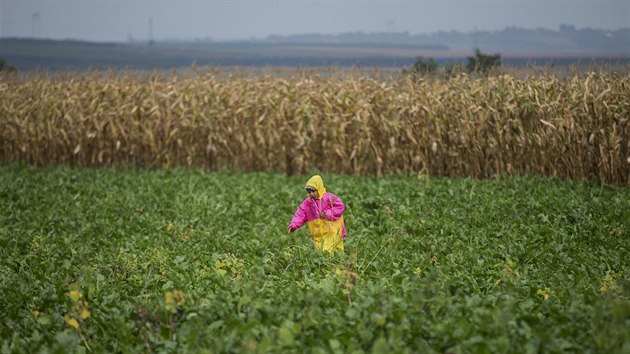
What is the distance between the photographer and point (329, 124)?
61.5ft

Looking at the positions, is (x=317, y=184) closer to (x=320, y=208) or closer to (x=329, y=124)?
(x=320, y=208)

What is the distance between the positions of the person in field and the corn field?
27.1 feet

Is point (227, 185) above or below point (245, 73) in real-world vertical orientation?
below

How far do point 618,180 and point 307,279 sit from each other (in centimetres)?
1073

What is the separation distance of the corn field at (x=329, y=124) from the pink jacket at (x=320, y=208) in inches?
326

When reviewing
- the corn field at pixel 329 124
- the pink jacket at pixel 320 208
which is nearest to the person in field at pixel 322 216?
the pink jacket at pixel 320 208

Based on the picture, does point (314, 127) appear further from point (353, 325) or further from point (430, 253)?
point (353, 325)

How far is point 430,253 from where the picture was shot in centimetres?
980

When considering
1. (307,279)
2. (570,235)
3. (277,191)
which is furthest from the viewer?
(277,191)

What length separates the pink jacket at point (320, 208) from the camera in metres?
9.63

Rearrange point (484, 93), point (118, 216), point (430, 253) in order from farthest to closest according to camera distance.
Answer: point (484, 93) < point (118, 216) < point (430, 253)

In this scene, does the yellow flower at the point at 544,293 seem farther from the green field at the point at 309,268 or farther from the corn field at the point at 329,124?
the corn field at the point at 329,124

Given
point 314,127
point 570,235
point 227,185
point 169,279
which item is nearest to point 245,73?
point 314,127

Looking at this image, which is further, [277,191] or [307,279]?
[277,191]
